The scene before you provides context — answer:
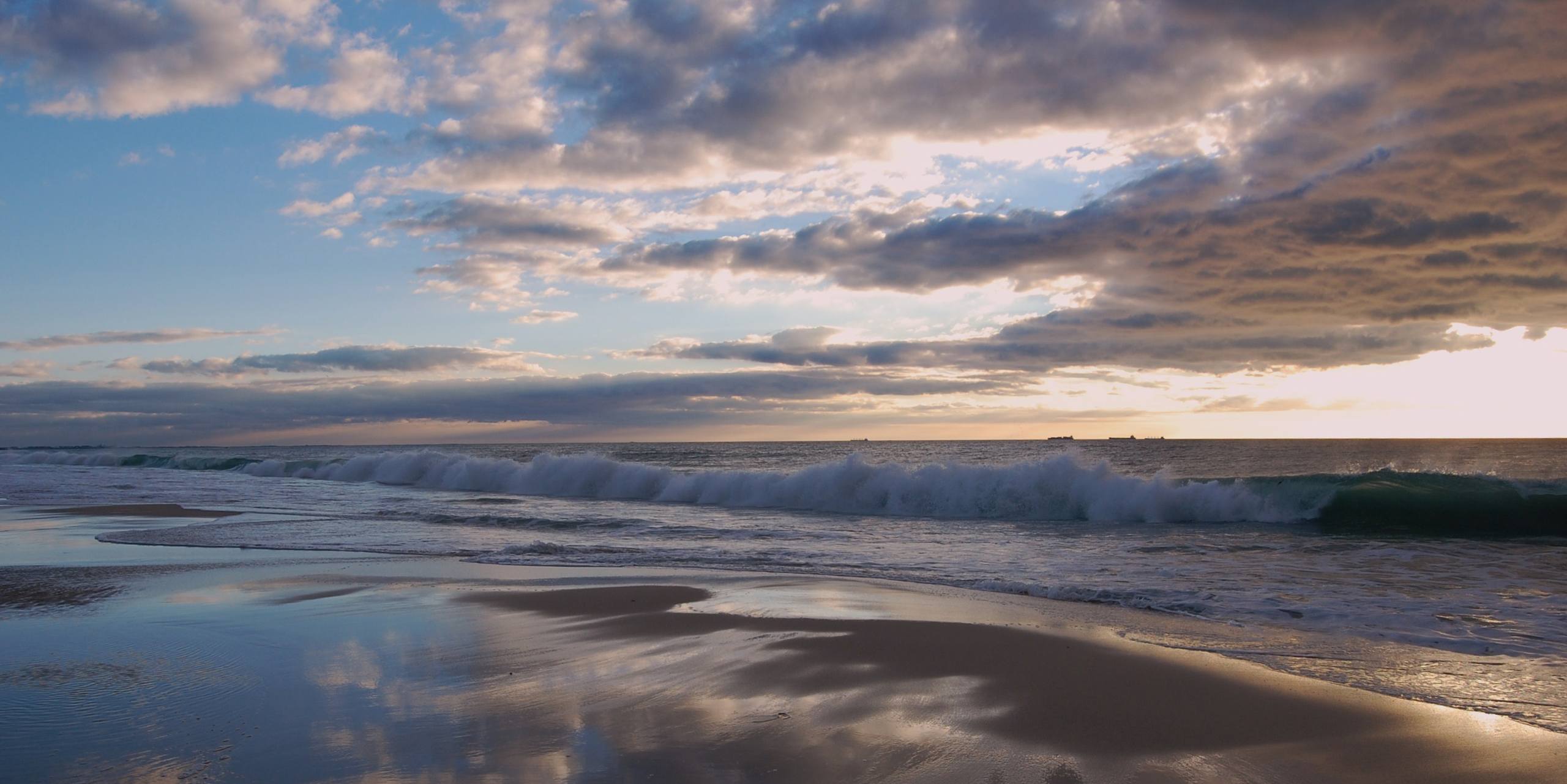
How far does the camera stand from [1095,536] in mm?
15414

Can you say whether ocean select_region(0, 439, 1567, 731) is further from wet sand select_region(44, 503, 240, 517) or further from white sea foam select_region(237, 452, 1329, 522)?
wet sand select_region(44, 503, 240, 517)

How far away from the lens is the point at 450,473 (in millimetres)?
35062

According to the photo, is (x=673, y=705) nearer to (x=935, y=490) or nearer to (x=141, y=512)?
(x=935, y=490)

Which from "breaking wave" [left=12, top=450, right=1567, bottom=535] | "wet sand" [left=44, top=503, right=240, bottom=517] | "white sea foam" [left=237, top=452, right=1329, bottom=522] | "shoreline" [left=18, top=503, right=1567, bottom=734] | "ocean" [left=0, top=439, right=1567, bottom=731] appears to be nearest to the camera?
"shoreline" [left=18, top=503, right=1567, bottom=734]

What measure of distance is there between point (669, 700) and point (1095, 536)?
12.1 metres

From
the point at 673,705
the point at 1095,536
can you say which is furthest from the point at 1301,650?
the point at 1095,536

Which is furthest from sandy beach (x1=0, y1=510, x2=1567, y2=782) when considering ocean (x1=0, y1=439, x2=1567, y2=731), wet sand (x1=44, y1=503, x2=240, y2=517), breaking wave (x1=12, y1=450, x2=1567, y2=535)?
breaking wave (x1=12, y1=450, x2=1567, y2=535)

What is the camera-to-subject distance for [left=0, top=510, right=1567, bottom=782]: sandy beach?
4.02 meters

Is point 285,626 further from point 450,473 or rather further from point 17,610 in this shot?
point 450,473

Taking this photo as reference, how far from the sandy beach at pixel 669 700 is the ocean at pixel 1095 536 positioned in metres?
1.05

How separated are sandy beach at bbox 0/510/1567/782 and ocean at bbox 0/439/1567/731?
1050 mm

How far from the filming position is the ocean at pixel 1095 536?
6.92 metres

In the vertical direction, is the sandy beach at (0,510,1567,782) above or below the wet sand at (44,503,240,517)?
above

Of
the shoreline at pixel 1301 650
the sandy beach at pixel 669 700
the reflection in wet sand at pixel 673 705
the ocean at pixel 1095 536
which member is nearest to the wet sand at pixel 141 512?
the ocean at pixel 1095 536
